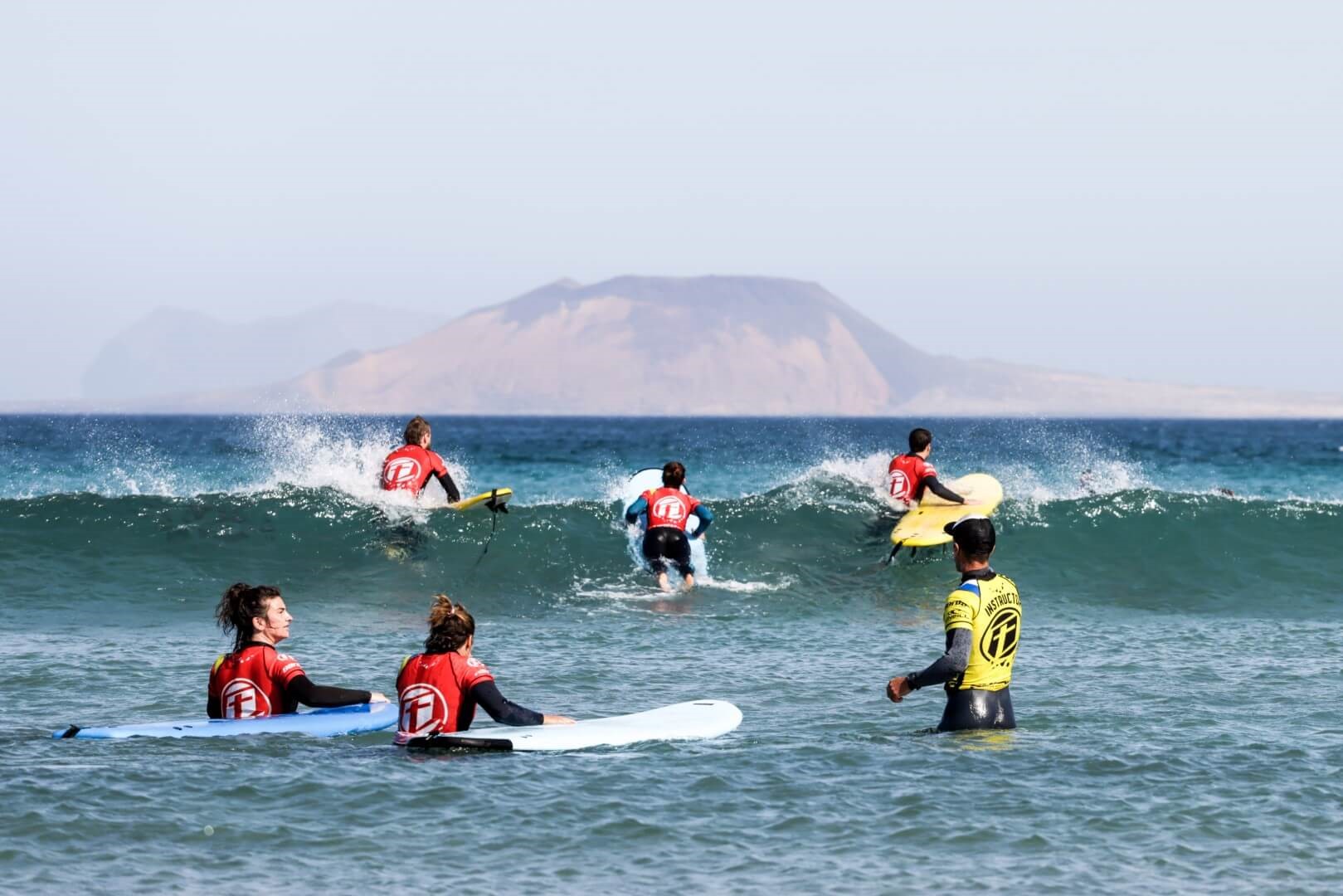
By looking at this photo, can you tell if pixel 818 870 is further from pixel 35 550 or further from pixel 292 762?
pixel 35 550

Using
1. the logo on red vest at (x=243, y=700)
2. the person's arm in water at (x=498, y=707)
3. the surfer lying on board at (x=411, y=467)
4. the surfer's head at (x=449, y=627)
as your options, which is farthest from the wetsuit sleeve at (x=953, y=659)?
the surfer lying on board at (x=411, y=467)

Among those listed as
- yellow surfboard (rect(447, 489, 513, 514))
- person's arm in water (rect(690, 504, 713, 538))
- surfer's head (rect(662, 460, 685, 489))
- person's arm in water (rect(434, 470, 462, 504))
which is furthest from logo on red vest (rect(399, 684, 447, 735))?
yellow surfboard (rect(447, 489, 513, 514))

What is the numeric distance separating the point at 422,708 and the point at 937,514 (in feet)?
37.6

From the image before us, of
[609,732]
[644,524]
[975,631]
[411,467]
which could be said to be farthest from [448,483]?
[975,631]

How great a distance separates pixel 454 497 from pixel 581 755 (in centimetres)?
917

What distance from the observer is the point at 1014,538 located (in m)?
20.7

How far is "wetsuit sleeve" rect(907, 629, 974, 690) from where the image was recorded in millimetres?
7941

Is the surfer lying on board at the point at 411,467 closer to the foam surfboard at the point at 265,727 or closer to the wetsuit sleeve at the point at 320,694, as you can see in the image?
the foam surfboard at the point at 265,727

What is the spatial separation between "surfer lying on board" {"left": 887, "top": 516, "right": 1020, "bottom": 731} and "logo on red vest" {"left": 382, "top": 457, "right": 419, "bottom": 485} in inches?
391

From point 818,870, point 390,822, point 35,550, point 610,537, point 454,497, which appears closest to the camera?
point 818,870

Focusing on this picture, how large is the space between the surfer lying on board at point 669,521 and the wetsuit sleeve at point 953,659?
337 inches

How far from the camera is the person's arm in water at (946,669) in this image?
788cm

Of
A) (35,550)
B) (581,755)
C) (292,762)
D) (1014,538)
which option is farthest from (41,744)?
(1014,538)

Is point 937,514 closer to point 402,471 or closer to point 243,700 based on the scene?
point 402,471
